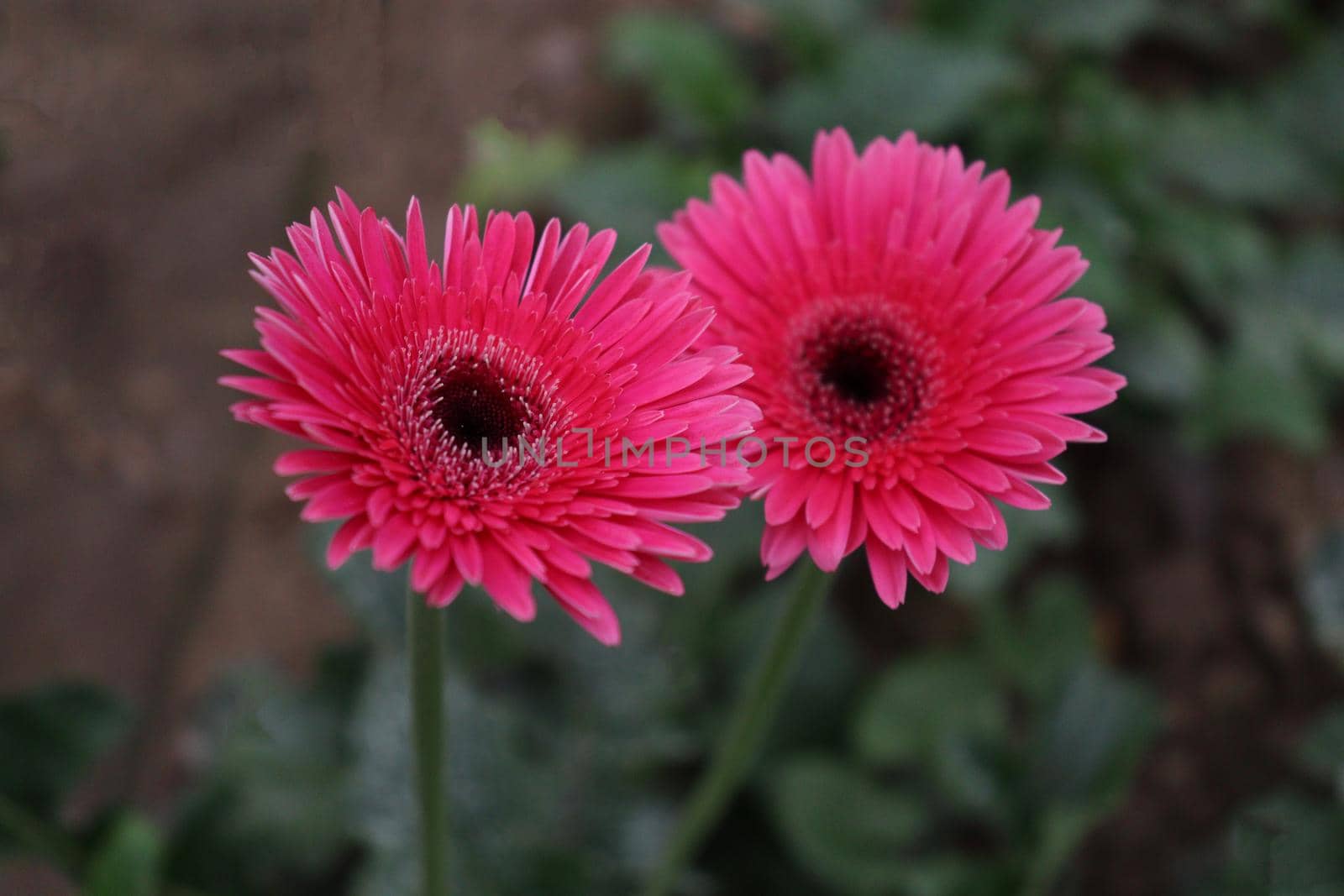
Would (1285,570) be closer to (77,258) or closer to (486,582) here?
(486,582)

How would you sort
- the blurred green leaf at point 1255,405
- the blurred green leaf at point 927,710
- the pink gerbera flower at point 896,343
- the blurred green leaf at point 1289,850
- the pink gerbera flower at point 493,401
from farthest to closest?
the blurred green leaf at point 1255,405, the blurred green leaf at point 927,710, the blurred green leaf at point 1289,850, the pink gerbera flower at point 896,343, the pink gerbera flower at point 493,401

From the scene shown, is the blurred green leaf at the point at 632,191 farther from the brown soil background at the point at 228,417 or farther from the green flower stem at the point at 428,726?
the green flower stem at the point at 428,726

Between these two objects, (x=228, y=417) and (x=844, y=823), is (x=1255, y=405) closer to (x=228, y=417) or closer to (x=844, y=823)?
(x=844, y=823)

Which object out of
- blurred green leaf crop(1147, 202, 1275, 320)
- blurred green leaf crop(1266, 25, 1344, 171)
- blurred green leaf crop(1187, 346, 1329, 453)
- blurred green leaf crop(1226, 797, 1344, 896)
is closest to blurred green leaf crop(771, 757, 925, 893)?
blurred green leaf crop(1226, 797, 1344, 896)

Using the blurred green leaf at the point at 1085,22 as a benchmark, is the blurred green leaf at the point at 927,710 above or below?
below

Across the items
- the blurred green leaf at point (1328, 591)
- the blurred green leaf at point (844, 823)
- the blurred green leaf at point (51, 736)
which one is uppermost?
the blurred green leaf at point (1328, 591)

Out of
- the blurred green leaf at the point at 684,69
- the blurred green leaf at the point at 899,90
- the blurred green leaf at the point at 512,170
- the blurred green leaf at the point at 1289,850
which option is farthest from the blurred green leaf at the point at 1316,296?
the blurred green leaf at the point at 512,170

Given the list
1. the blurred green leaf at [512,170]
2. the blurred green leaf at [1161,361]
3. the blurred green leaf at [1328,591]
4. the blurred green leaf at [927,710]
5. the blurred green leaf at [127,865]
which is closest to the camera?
the blurred green leaf at [127,865]

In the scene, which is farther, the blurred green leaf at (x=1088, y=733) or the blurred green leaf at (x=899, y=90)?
the blurred green leaf at (x=899, y=90)

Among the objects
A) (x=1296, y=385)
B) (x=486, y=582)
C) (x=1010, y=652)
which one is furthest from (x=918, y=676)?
(x=486, y=582)
